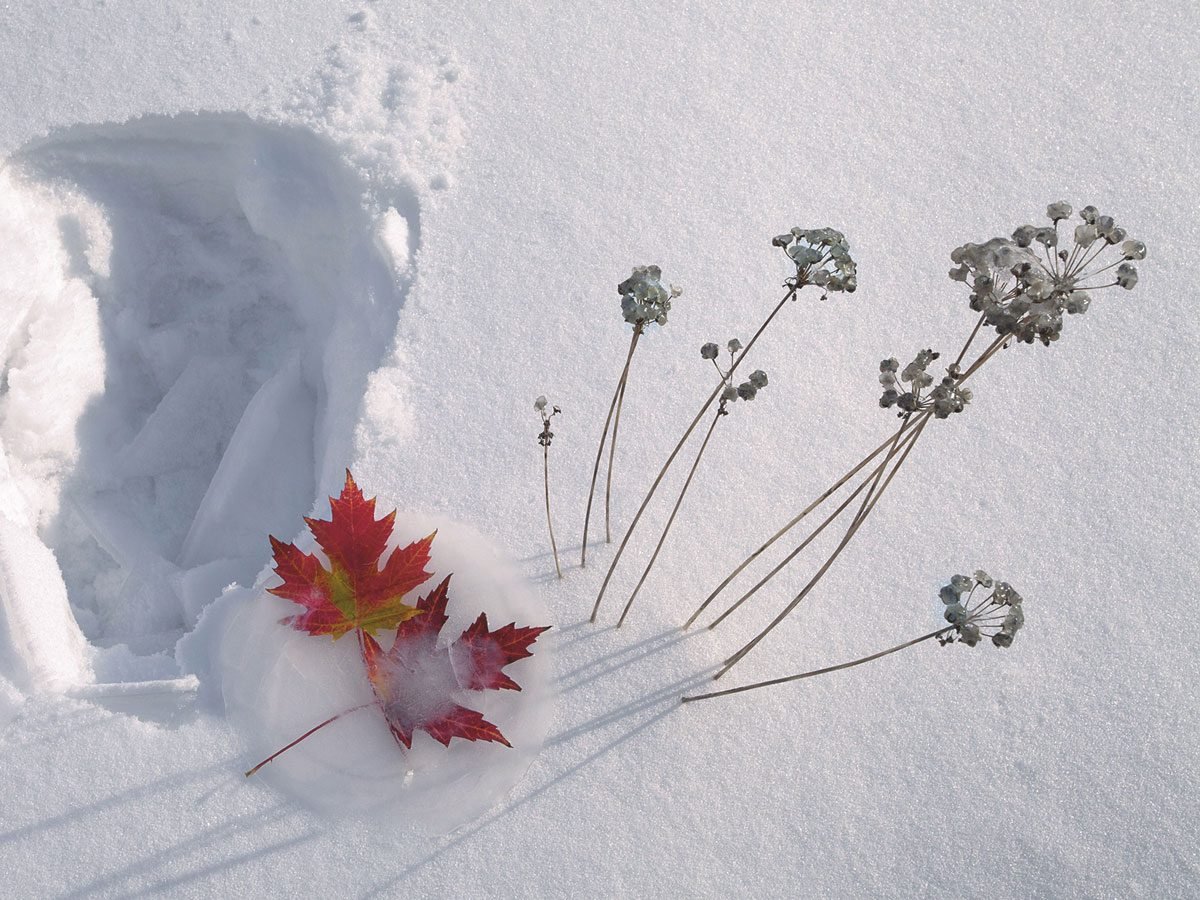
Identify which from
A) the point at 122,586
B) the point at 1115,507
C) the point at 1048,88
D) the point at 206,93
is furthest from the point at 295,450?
the point at 1048,88

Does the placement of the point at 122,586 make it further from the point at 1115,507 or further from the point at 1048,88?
the point at 1048,88

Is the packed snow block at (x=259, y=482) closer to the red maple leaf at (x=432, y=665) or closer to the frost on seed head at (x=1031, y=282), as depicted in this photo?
the red maple leaf at (x=432, y=665)

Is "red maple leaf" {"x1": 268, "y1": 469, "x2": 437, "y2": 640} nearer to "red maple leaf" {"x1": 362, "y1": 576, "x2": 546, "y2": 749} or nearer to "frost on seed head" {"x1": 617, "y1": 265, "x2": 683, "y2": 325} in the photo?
"red maple leaf" {"x1": 362, "y1": 576, "x2": 546, "y2": 749}

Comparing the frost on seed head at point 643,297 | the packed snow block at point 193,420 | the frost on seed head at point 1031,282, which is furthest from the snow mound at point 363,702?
the frost on seed head at point 1031,282

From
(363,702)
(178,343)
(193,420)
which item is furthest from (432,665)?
(178,343)

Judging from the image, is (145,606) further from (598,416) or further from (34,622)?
(598,416)
